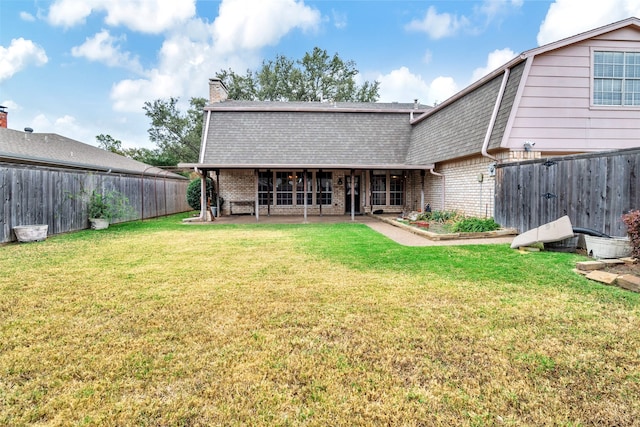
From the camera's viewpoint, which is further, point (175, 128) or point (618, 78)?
point (175, 128)

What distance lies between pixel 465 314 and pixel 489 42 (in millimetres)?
21022

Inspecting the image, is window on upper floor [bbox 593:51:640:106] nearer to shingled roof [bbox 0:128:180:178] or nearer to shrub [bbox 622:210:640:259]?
shrub [bbox 622:210:640:259]

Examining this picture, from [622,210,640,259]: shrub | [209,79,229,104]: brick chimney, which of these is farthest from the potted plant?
[622,210,640,259]: shrub

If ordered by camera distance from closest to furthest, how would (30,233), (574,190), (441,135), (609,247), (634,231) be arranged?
(634,231) < (609,247) < (574,190) < (30,233) < (441,135)

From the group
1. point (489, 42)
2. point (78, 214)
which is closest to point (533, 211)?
point (78, 214)

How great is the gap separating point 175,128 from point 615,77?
3076 centimetres

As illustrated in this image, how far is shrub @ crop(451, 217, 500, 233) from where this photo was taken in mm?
8758

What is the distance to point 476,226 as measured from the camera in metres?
8.84

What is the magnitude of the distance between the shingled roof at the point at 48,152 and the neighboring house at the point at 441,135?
428 cm

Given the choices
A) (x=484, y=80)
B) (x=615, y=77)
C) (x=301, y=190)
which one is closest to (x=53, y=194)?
(x=301, y=190)

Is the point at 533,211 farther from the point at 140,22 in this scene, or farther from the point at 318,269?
the point at 140,22

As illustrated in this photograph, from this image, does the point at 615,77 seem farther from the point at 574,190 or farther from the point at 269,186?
the point at 269,186

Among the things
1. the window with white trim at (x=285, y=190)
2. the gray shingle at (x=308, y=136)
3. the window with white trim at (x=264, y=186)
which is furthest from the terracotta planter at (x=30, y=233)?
the window with white trim at (x=285, y=190)

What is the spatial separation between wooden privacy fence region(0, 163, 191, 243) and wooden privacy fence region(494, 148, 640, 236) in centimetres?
1232
